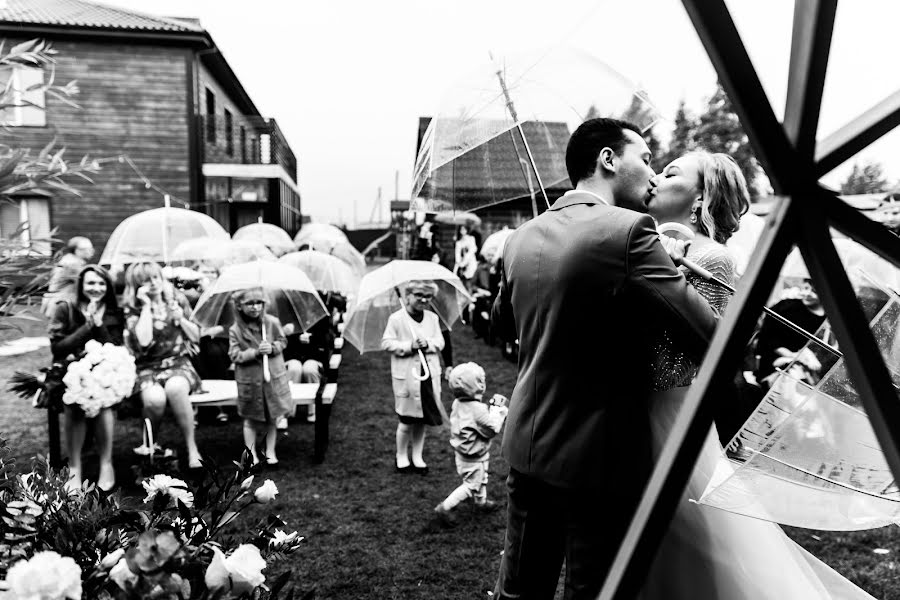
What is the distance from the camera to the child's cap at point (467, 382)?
4.84m

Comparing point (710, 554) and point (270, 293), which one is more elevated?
point (270, 293)

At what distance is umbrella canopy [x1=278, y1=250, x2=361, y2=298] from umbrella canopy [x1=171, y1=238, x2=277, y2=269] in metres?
0.38

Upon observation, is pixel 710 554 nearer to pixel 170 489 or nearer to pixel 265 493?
pixel 265 493

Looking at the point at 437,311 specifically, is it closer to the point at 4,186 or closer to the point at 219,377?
the point at 219,377

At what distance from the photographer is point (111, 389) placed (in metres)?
5.17

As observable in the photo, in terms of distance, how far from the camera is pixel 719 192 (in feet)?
8.10

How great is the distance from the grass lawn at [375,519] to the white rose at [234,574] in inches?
111

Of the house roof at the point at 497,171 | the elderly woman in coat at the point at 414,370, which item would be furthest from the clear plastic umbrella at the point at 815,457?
the elderly woman in coat at the point at 414,370

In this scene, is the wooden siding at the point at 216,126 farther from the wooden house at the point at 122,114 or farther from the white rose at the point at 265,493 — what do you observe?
the white rose at the point at 265,493

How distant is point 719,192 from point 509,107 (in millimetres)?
1171

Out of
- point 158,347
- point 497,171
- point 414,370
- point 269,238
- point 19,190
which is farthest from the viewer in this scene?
point 269,238

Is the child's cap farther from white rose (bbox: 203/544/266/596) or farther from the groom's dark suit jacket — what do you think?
white rose (bbox: 203/544/266/596)

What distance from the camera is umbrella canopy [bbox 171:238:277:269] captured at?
933 centimetres

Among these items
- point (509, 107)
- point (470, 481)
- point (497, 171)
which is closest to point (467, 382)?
point (470, 481)
